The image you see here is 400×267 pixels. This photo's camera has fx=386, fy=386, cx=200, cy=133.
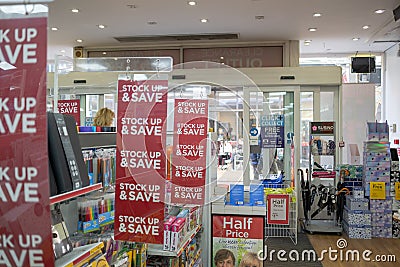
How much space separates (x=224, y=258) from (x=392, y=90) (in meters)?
6.82

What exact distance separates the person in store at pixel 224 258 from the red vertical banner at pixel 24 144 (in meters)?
2.59

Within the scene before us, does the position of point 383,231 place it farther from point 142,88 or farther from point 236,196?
point 142,88

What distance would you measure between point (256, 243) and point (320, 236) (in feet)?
11.1

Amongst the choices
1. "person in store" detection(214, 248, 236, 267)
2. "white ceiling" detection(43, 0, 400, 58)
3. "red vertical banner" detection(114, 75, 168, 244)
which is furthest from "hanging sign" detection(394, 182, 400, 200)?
"red vertical banner" detection(114, 75, 168, 244)

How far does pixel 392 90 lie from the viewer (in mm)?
8469

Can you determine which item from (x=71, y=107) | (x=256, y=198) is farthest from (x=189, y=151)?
(x=71, y=107)

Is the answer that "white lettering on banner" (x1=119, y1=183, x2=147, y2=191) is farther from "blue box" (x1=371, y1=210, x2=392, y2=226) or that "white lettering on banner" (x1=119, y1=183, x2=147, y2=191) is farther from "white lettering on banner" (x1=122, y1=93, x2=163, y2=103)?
"blue box" (x1=371, y1=210, x2=392, y2=226)

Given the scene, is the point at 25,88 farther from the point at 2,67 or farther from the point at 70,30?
the point at 70,30

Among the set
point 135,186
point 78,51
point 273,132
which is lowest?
point 135,186

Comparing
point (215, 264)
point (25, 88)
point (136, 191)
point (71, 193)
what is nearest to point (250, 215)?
point (215, 264)

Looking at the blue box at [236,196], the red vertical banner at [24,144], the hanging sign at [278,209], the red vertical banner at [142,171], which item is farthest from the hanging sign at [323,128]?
the red vertical banner at [24,144]

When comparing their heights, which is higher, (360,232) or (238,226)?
(238,226)

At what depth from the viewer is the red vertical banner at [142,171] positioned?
2207 mm

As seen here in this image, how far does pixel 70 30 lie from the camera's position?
686 centimetres
